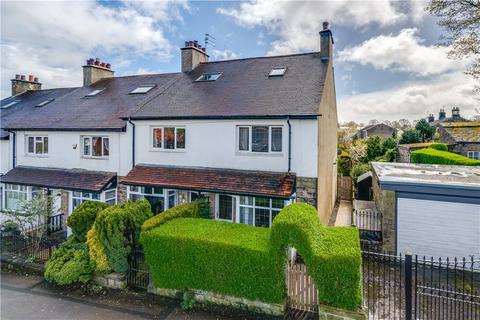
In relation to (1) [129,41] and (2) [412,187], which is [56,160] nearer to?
(1) [129,41]

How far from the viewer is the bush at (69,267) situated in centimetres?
945

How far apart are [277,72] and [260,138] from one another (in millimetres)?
5121

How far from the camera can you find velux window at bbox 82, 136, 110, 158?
15013 mm

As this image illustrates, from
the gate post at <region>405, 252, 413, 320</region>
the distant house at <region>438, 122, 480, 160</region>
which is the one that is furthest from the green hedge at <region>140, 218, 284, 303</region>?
the distant house at <region>438, 122, 480, 160</region>

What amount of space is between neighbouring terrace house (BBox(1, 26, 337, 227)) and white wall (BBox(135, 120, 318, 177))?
1.7 inches

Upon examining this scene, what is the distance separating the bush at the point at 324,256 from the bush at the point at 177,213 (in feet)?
13.9

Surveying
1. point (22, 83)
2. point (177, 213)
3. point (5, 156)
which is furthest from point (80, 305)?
point (22, 83)

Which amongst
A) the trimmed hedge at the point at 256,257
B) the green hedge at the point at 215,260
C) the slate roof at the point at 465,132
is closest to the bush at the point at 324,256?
the trimmed hedge at the point at 256,257

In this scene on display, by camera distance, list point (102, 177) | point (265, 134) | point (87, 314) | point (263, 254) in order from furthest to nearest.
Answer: point (102, 177) < point (265, 134) < point (87, 314) < point (263, 254)

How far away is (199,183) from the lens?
1201cm

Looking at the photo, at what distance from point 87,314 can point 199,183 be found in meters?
5.97

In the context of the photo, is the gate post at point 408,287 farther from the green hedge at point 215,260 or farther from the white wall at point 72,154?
the white wall at point 72,154

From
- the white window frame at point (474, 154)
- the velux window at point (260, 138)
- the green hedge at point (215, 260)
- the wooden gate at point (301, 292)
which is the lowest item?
the wooden gate at point (301, 292)

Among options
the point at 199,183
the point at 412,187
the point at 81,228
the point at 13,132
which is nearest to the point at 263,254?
the point at 199,183
